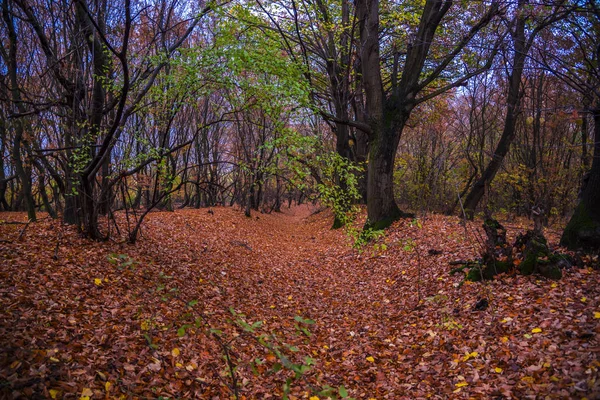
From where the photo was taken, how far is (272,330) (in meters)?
5.67

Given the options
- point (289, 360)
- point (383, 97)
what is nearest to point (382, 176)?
point (383, 97)

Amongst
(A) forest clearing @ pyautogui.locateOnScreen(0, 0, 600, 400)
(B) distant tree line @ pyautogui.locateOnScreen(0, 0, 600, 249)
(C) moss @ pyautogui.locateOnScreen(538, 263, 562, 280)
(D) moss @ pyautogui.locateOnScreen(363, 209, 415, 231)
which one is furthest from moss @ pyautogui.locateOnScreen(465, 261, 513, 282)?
(D) moss @ pyautogui.locateOnScreen(363, 209, 415, 231)

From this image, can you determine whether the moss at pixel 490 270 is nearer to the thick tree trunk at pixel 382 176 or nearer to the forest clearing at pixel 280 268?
the forest clearing at pixel 280 268

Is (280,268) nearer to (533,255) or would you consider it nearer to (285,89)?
(285,89)

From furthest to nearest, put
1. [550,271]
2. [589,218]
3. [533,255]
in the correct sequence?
[589,218], [533,255], [550,271]

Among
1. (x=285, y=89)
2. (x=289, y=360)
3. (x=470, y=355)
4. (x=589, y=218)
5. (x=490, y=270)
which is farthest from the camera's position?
(x=285, y=89)

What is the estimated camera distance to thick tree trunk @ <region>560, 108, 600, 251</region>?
611 cm

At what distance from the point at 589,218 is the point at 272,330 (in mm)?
5796

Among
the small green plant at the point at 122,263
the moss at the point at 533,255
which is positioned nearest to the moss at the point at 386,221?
the moss at the point at 533,255

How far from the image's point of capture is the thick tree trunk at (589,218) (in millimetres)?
6105

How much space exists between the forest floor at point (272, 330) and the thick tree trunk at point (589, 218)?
975 mm

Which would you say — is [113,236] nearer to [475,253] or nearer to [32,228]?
[32,228]

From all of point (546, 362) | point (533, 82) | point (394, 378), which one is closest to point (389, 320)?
point (394, 378)

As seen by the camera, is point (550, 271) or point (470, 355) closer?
point (470, 355)
